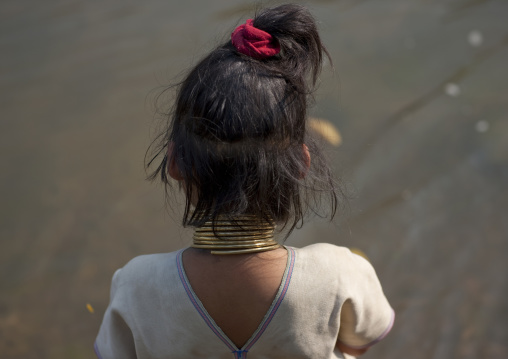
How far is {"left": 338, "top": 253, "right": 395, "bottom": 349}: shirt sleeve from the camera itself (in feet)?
4.58

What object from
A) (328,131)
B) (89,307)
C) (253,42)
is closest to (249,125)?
(253,42)

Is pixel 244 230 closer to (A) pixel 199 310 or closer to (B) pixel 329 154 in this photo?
(A) pixel 199 310

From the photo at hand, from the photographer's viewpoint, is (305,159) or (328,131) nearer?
(305,159)

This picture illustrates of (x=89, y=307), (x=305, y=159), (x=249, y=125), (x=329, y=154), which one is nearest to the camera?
(x=249, y=125)

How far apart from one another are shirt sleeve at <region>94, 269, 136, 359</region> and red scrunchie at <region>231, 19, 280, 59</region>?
62 centimetres

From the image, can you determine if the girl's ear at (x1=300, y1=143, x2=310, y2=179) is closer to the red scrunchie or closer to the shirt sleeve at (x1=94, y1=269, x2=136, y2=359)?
the red scrunchie

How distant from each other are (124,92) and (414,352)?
7.30 feet

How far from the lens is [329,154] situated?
1.83 meters

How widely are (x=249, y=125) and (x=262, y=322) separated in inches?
17.3

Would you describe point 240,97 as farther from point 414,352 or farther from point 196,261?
point 414,352

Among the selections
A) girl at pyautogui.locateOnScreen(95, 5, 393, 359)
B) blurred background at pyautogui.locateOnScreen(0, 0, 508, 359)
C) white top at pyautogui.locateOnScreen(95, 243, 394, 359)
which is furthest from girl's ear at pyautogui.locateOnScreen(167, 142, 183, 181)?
blurred background at pyautogui.locateOnScreen(0, 0, 508, 359)

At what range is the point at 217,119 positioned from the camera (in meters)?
1.20

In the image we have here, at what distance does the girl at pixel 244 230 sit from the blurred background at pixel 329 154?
0.59m

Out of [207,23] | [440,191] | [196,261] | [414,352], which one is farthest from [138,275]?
[207,23]
